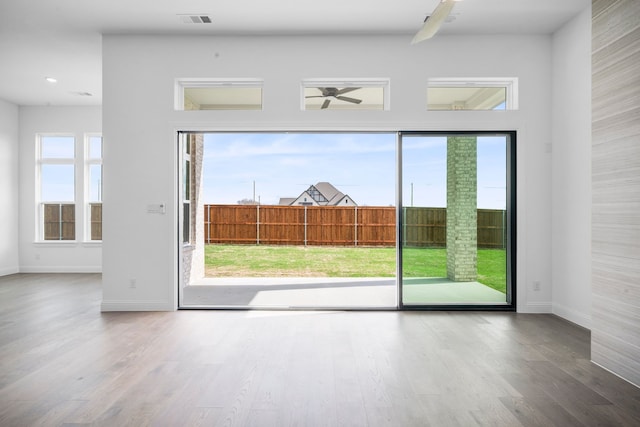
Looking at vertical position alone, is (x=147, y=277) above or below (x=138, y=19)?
below

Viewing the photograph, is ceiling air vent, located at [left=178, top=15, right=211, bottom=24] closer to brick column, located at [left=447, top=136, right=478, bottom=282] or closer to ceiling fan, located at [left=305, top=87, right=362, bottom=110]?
ceiling fan, located at [left=305, top=87, right=362, bottom=110]

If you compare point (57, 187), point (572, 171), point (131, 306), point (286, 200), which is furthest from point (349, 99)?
point (286, 200)

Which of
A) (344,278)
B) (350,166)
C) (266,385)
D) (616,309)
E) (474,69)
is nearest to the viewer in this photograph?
(266,385)

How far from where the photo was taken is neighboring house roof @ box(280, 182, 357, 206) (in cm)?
1320

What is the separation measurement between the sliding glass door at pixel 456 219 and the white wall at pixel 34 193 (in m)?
5.97

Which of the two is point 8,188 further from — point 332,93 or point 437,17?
point 437,17

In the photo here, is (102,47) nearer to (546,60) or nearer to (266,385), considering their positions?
(266,385)

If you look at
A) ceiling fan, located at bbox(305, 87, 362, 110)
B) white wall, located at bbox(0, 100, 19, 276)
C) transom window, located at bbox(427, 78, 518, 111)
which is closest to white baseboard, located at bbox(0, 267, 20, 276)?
white wall, located at bbox(0, 100, 19, 276)

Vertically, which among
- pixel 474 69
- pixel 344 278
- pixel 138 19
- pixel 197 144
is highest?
pixel 138 19

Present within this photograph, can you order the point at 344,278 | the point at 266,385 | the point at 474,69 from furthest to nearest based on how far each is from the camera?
the point at 344,278
the point at 474,69
the point at 266,385

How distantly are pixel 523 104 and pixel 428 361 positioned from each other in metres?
3.19

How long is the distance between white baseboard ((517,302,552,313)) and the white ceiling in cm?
298

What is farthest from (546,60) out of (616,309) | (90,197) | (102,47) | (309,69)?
(90,197)

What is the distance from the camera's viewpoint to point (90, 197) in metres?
8.36
